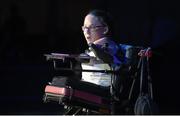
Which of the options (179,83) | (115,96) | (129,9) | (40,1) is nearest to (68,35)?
(40,1)

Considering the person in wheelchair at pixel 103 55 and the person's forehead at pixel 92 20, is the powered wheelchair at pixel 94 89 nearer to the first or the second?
the person in wheelchair at pixel 103 55

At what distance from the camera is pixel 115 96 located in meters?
4.94

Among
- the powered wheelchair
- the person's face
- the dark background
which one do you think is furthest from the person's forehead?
the dark background

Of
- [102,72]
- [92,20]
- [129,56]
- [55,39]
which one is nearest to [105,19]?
[92,20]

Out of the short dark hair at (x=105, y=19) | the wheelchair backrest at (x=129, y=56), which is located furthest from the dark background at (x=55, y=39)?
the wheelchair backrest at (x=129, y=56)

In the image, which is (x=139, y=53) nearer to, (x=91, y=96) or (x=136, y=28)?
(x=91, y=96)

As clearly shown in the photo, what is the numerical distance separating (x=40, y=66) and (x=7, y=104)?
82.4 inches

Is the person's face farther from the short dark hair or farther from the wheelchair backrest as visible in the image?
the wheelchair backrest

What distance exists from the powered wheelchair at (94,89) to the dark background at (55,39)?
402 cm

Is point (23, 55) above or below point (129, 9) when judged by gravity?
below

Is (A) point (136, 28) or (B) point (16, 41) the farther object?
(B) point (16, 41)

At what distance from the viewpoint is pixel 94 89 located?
16.0 feet

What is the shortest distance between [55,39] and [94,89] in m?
7.87

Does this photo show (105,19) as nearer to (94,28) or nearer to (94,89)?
(94,28)
